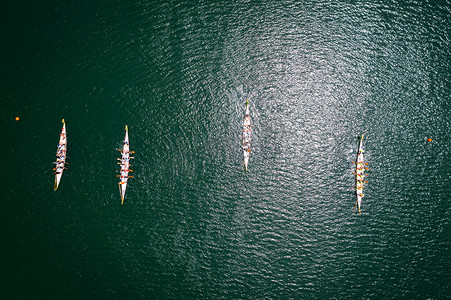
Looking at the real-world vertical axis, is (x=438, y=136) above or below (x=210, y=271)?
above

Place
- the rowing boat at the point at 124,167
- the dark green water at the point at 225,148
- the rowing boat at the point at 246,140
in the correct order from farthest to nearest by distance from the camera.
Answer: the rowing boat at the point at 246,140 < the rowing boat at the point at 124,167 < the dark green water at the point at 225,148

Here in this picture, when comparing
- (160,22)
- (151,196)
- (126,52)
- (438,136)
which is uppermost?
(160,22)

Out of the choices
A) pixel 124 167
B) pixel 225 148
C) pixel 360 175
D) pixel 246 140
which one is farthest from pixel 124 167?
pixel 360 175

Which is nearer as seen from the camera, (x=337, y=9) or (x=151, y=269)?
(x=151, y=269)

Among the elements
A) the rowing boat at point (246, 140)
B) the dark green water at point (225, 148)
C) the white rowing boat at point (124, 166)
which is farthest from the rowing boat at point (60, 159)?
the rowing boat at point (246, 140)

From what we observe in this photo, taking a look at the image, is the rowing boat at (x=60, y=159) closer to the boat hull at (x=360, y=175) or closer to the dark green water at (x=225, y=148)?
the dark green water at (x=225, y=148)

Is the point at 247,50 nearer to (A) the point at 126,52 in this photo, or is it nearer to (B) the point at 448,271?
(A) the point at 126,52

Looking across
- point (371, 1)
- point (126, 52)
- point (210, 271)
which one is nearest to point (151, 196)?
point (210, 271)
